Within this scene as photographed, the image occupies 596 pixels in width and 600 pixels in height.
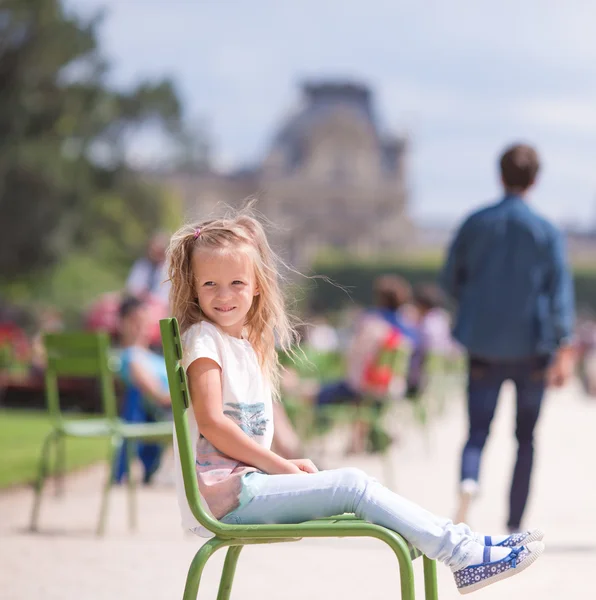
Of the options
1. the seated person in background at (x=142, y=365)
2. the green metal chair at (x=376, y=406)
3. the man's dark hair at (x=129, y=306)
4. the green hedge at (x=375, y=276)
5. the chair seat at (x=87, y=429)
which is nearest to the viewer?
the chair seat at (x=87, y=429)

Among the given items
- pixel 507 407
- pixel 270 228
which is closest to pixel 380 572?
pixel 270 228

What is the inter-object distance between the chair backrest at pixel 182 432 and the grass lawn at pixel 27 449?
442 centimetres

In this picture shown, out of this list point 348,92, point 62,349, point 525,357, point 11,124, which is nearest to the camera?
point 525,357

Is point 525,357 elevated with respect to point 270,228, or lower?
lower

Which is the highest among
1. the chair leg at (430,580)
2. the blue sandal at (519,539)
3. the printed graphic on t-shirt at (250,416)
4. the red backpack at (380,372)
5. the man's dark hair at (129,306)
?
the man's dark hair at (129,306)

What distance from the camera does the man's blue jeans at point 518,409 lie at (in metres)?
5.61

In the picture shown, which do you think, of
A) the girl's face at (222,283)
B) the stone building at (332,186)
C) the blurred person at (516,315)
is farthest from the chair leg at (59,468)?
the stone building at (332,186)

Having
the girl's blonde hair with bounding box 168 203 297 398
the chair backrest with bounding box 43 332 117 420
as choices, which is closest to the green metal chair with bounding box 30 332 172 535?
the chair backrest with bounding box 43 332 117 420

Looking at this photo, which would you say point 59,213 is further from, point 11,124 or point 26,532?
point 26,532

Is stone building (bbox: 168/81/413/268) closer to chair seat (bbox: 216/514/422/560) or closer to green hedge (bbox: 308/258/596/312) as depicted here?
green hedge (bbox: 308/258/596/312)

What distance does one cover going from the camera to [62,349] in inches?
239

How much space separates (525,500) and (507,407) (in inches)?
478

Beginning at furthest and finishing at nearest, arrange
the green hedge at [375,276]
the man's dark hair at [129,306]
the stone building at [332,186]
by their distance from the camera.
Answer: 1. the stone building at [332,186]
2. the green hedge at [375,276]
3. the man's dark hair at [129,306]

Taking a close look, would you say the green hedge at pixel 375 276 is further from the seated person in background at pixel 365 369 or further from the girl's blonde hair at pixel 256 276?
the girl's blonde hair at pixel 256 276
